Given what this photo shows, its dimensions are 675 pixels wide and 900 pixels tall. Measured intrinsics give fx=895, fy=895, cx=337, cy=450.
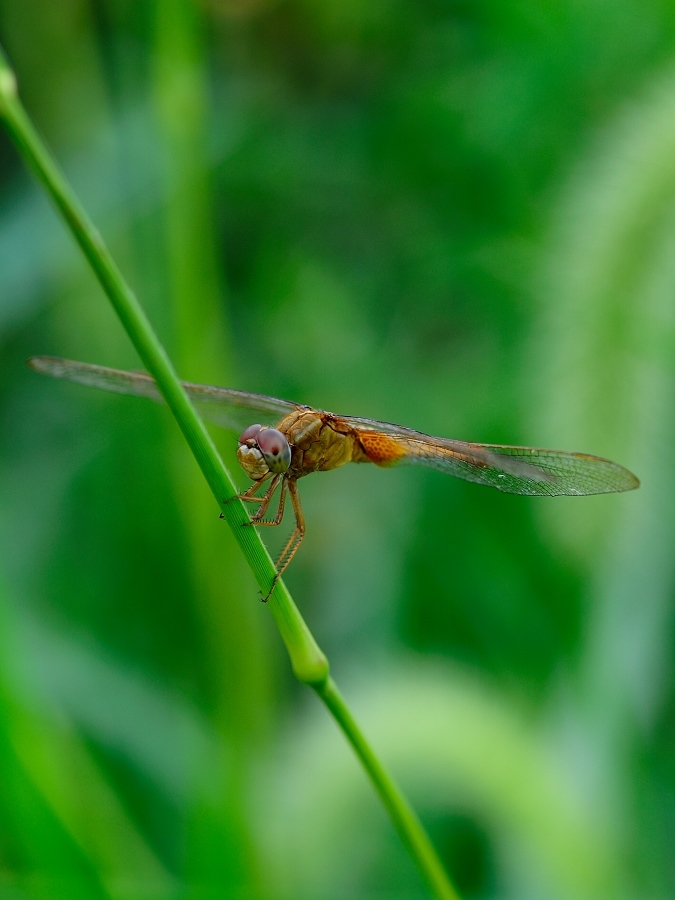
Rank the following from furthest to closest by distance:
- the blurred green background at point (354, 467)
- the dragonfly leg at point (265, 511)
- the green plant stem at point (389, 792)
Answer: the blurred green background at point (354, 467), the dragonfly leg at point (265, 511), the green plant stem at point (389, 792)

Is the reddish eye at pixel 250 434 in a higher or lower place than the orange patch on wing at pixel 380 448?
higher

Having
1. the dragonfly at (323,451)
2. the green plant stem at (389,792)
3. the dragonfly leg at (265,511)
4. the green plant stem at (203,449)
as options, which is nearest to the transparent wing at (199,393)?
the dragonfly at (323,451)

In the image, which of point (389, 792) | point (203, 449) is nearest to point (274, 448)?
point (203, 449)

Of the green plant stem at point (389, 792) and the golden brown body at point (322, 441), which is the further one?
the golden brown body at point (322, 441)

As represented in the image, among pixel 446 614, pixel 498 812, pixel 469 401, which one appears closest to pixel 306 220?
pixel 469 401

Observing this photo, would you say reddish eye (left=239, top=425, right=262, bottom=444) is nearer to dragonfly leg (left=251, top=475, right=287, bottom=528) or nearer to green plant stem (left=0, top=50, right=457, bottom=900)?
dragonfly leg (left=251, top=475, right=287, bottom=528)

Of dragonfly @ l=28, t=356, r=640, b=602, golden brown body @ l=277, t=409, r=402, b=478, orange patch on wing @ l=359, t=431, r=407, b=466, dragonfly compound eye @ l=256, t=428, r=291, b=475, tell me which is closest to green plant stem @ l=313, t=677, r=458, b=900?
dragonfly @ l=28, t=356, r=640, b=602

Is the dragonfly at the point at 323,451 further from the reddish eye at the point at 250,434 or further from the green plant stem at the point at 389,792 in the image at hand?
the green plant stem at the point at 389,792

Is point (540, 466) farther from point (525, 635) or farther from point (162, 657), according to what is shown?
point (162, 657)

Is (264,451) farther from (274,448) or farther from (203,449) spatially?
(203,449)
